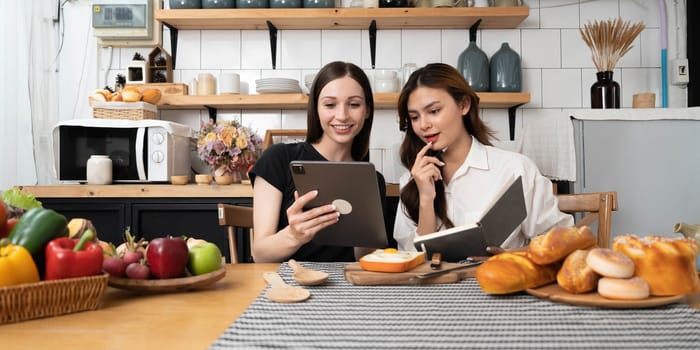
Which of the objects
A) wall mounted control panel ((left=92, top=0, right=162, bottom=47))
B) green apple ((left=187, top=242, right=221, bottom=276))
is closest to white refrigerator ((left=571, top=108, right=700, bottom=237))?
green apple ((left=187, top=242, right=221, bottom=276))

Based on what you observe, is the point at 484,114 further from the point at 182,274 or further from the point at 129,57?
the point at 182,274

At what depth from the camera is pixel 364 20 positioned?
3.02 metres

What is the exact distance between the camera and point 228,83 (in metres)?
3.00

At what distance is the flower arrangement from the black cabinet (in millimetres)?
194

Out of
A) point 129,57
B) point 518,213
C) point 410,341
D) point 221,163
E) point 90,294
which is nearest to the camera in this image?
point 410,341

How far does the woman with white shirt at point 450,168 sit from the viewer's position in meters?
1.67

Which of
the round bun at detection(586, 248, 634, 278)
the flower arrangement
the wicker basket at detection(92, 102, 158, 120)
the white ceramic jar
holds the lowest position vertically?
the round bun at detection(586, 248, 634, 278)

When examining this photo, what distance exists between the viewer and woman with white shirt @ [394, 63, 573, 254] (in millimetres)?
1669

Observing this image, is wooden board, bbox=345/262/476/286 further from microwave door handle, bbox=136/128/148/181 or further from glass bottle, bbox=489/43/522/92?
glass bottle, bbox=489/43/522/92

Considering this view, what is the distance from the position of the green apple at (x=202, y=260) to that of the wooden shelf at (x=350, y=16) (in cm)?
217

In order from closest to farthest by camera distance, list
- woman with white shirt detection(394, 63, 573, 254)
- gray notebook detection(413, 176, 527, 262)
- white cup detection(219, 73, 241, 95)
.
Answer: gray notebook detection(413, 176, 527, 262)
woman with white shirt detection(394, 63, 573, 254)
white cup detection(219, 73, 241, 95)

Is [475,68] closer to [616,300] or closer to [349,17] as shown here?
[349,17]

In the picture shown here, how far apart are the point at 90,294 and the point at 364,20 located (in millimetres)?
2480

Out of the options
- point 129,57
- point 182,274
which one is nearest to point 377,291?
point 182,274
